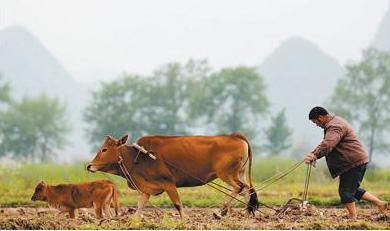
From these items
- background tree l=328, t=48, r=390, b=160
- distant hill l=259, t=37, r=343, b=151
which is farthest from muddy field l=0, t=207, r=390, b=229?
distant hill l=259, t=37, r=343, b=151

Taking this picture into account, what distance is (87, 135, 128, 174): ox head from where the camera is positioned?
1173 centimetres

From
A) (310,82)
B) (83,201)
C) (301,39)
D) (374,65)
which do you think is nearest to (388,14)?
(310,82)

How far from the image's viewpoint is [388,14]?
15550cm

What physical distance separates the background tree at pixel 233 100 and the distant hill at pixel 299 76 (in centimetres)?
7366

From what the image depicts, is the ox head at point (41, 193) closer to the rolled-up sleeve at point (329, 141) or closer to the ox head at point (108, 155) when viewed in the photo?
the ox head at point (108, 155)

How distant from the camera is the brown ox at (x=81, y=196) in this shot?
1261cm

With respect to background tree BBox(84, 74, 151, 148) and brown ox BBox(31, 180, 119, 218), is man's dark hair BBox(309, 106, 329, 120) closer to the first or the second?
brown ox BBox(31, 180, 119, 218)

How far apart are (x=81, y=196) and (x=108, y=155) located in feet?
4.56

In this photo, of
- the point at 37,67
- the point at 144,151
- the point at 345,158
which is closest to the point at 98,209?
the point at 144,151

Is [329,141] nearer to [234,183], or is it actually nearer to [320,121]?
[320,121]

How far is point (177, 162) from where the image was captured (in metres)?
11.8

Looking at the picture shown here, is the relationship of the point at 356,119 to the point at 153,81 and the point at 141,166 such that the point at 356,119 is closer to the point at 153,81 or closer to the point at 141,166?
the point at 153,81

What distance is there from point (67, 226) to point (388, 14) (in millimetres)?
150556

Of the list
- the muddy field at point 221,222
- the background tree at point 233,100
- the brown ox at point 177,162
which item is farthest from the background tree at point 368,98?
the brown ox at point 177,162
